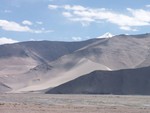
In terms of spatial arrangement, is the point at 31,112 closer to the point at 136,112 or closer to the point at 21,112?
the point at 21,112

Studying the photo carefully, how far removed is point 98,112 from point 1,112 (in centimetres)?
1609

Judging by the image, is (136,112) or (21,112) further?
(136,112)

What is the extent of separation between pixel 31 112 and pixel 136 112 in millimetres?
18328

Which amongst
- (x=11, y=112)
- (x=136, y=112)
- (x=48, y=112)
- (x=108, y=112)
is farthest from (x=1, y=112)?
(x=136, y=112)

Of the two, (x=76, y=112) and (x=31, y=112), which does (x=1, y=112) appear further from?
(x=76, y=112)

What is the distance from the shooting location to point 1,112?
6122 cm

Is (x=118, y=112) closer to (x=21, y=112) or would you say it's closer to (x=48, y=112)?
(x=48, y=112)

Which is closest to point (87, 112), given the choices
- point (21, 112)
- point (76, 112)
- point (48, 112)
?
point (76, 112)

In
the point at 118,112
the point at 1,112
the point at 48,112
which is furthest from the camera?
the point at 118,112

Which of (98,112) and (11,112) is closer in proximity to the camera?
(11,112)

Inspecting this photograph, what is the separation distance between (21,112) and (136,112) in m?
19.7

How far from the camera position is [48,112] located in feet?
219

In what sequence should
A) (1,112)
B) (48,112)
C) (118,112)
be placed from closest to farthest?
(1,112)
(48,112)
(118,112)

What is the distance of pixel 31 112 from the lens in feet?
209
